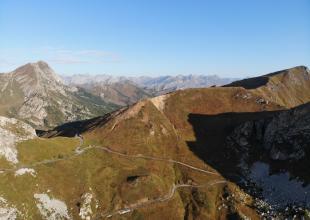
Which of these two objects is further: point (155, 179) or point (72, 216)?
point (155, 179)

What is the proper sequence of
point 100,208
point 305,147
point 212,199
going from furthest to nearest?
point 305,147 < point 212,199 < point 100,208

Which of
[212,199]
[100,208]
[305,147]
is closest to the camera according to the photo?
[100,208]

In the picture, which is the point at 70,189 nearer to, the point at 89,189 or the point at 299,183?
the point at 89,189

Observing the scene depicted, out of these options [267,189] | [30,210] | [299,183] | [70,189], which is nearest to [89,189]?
[70,189]

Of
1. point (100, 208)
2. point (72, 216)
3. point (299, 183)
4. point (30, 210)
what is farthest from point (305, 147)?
point (30, 210)

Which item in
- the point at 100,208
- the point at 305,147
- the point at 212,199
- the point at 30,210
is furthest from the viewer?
the point at 305,147

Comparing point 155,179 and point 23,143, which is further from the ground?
point 23,143

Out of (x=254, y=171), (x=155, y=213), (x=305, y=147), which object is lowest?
(x=155, y=213)

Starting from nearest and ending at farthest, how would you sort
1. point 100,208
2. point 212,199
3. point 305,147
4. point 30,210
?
→ point 30,210
point 100,208
point 212,199
point 305,147

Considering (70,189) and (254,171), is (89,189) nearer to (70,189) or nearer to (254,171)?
(70,189)
